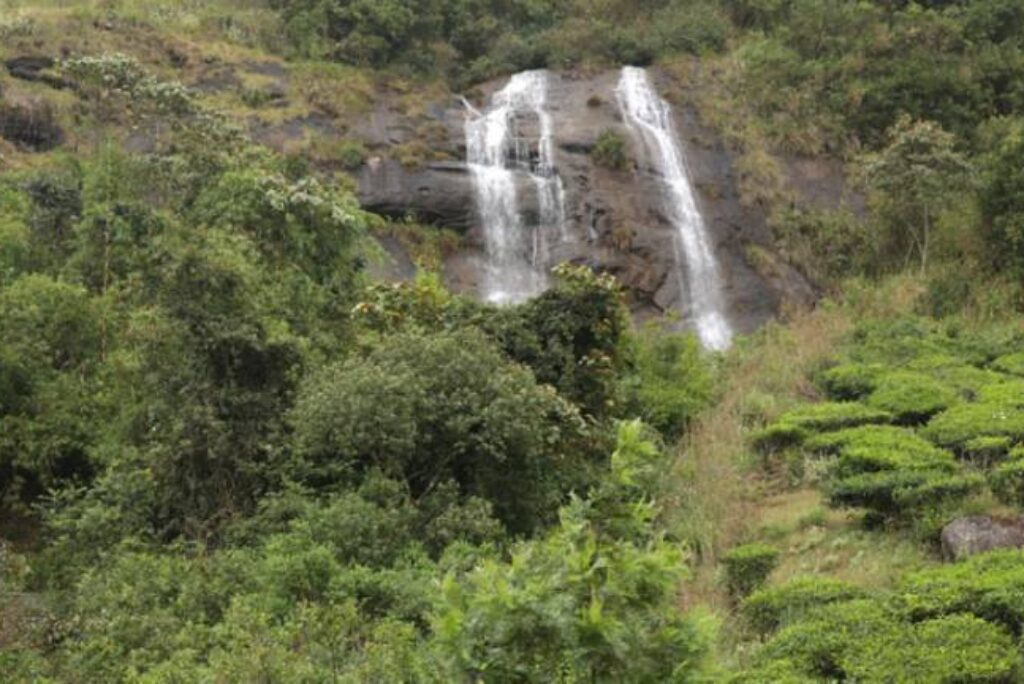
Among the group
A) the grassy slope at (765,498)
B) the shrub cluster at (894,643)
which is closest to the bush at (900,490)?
the grassy slope at (765,498)

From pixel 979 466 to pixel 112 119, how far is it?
837 inches

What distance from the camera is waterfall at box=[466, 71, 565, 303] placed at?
82.4 feet

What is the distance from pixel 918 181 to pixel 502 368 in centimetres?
1296

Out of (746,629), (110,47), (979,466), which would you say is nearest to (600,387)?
(979,466)

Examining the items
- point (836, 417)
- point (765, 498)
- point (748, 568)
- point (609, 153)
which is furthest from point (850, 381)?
point (609, 153)

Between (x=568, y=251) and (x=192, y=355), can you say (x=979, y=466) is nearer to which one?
(x=192, y=355)

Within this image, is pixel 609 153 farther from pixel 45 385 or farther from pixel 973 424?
pixel 45 385

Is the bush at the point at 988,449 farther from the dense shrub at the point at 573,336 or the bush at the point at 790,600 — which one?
the dense shrub at the point at 573,336

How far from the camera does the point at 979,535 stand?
948 cm

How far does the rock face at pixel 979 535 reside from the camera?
9.34 metres

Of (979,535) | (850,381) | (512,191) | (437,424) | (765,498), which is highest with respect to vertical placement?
(979,535)

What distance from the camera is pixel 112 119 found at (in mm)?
25969

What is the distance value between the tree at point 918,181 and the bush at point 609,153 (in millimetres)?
6235

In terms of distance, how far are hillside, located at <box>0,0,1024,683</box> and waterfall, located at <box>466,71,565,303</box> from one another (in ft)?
0.35
